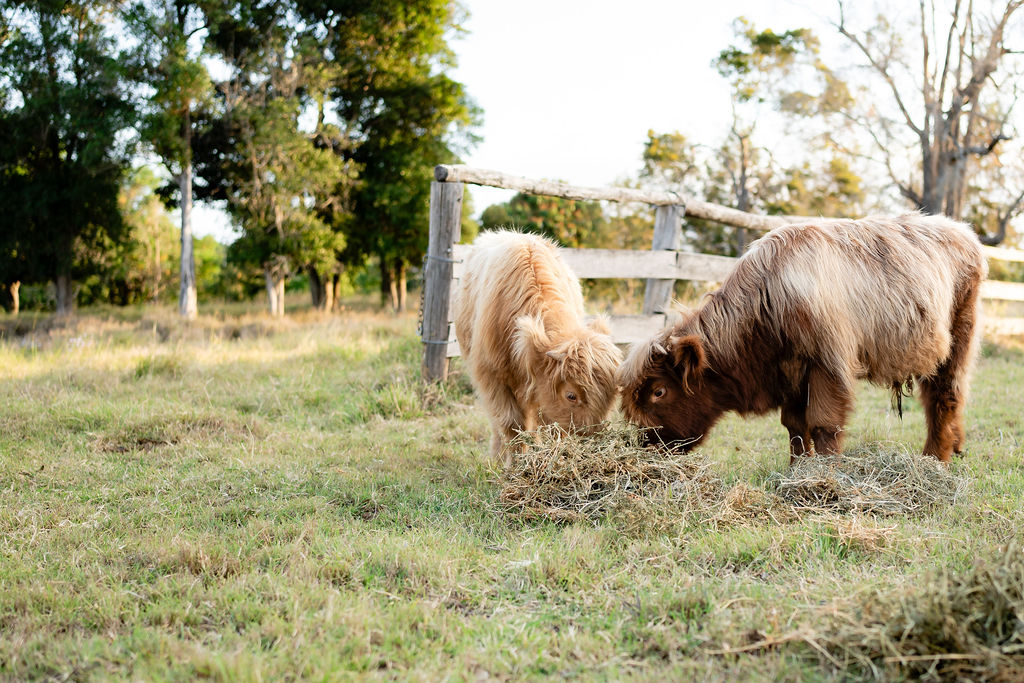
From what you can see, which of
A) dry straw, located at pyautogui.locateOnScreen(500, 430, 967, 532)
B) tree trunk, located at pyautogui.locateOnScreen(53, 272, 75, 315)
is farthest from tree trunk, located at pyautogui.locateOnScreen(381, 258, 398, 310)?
dry straw, located at pyautogui.locateOnScreen(500, 430, 967, 532)

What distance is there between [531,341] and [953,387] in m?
3.21

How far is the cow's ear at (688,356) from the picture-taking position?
14.0 feet

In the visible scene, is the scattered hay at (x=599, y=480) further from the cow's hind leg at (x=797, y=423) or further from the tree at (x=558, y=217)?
the tree at (x=558, y=217)

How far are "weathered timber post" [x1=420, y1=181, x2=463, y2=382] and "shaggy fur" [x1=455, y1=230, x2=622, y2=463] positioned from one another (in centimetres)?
130

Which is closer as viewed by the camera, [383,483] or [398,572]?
[398,572]

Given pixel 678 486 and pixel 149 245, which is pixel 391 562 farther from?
pixel 149 245

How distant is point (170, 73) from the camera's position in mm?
18266

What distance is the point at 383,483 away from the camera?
4.57 meters

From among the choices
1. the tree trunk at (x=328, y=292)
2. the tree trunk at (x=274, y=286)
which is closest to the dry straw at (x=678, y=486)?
the tree trunk at (x=274, y=286)

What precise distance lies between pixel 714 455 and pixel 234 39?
2200 centimetres

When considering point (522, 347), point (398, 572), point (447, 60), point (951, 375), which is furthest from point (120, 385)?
point (447, 60)

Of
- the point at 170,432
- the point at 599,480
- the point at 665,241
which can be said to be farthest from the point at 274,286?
the point at 599,480

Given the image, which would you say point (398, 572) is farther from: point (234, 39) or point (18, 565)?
point (234, 39)

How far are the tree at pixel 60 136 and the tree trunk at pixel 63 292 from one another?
0.03 metres
